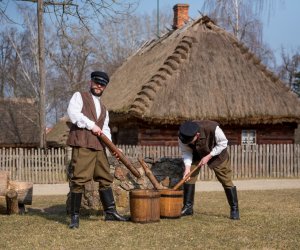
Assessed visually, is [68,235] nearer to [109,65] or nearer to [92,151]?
[92,151]

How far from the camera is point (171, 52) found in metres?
20.3

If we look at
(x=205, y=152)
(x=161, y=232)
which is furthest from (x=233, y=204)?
(x=161, y=232)

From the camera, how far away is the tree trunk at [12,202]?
25.1 feet

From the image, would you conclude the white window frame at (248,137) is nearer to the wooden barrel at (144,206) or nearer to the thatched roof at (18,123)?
the thatched roof at (18,123)

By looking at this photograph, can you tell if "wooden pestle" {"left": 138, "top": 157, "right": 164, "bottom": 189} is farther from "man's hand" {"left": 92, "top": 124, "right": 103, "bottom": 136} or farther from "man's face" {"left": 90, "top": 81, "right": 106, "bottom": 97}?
"man's face" {"left": 90, "top": 81, "right": 106, "bottom": 97}

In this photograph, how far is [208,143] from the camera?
23.8 ft

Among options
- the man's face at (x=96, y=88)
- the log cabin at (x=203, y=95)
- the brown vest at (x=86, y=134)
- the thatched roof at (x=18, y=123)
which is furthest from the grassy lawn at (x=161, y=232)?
the thatched roof at (x=18, y=123)

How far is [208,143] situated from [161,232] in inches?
62.7

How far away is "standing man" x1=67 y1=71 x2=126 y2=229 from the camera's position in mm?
6531

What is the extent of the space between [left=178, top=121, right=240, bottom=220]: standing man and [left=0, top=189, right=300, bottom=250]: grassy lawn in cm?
31

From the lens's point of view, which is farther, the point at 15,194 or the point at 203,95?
the point at 203,95

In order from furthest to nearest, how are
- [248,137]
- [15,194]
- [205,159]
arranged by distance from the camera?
[248,137], [15,194], [205,159]

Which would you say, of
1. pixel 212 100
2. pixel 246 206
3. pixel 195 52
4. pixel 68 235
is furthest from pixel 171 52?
pixel 68 235

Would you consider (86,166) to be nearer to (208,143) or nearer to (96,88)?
(96,88)
